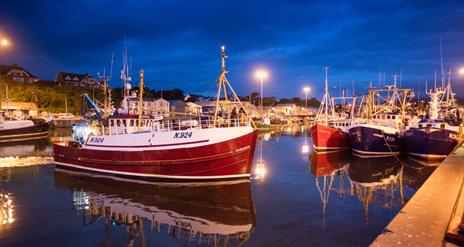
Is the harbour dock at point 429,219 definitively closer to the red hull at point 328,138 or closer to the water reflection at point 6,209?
the water reflection at point 6,209

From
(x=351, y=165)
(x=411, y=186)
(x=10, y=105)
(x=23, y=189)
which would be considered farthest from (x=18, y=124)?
(x=411, y=186)

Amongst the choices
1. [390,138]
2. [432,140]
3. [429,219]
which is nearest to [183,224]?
[429,219]

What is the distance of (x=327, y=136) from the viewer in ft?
107

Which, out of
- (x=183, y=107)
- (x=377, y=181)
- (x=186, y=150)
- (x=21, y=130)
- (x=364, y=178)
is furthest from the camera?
(x=183, y=107)

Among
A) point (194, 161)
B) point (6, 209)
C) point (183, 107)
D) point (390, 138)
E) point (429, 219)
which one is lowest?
point (6, 209)

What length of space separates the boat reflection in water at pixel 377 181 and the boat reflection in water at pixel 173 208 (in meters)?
5.14

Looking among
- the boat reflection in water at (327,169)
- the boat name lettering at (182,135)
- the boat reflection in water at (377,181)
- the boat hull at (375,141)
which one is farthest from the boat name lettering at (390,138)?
the boat name lettering at (182,135)

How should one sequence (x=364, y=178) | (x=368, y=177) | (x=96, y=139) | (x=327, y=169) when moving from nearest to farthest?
(x=364, y=178) → (x=368, y=177) → (x=96, y=139) → (x=327, y=169)

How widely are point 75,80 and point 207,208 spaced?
118535 millimetres

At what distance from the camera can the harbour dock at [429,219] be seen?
7.09 metres

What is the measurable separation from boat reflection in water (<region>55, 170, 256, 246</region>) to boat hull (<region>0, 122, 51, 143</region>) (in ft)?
107

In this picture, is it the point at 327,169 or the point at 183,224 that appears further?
the point at 327,169

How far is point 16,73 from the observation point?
352 ft

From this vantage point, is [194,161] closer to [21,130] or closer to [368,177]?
Result: [368,177]
